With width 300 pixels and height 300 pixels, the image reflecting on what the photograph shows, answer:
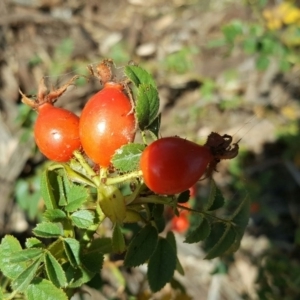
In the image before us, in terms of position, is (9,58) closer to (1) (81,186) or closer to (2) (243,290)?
(2) (243,290)

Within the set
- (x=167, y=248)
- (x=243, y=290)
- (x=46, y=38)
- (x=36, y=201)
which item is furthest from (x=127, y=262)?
(x=46, y=38)

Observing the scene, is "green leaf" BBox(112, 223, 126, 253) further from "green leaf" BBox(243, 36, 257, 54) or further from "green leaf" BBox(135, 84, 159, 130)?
"green leaf" BBox(243, 36, 257, 54)

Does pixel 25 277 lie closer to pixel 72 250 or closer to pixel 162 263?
pixel 72 250

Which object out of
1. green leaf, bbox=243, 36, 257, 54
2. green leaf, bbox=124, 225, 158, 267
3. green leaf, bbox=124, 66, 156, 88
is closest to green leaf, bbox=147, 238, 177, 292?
green leaf, bbox=124, 225, 158, 267

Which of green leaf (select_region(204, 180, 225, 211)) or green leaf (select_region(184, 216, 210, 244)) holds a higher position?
green leaf (select_region(204, 180, 225, 211))

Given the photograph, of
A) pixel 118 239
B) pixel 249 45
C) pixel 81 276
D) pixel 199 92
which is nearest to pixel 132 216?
pixel 118 239

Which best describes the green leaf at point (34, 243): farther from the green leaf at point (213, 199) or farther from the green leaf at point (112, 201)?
the green leaf at point (213, 199)
